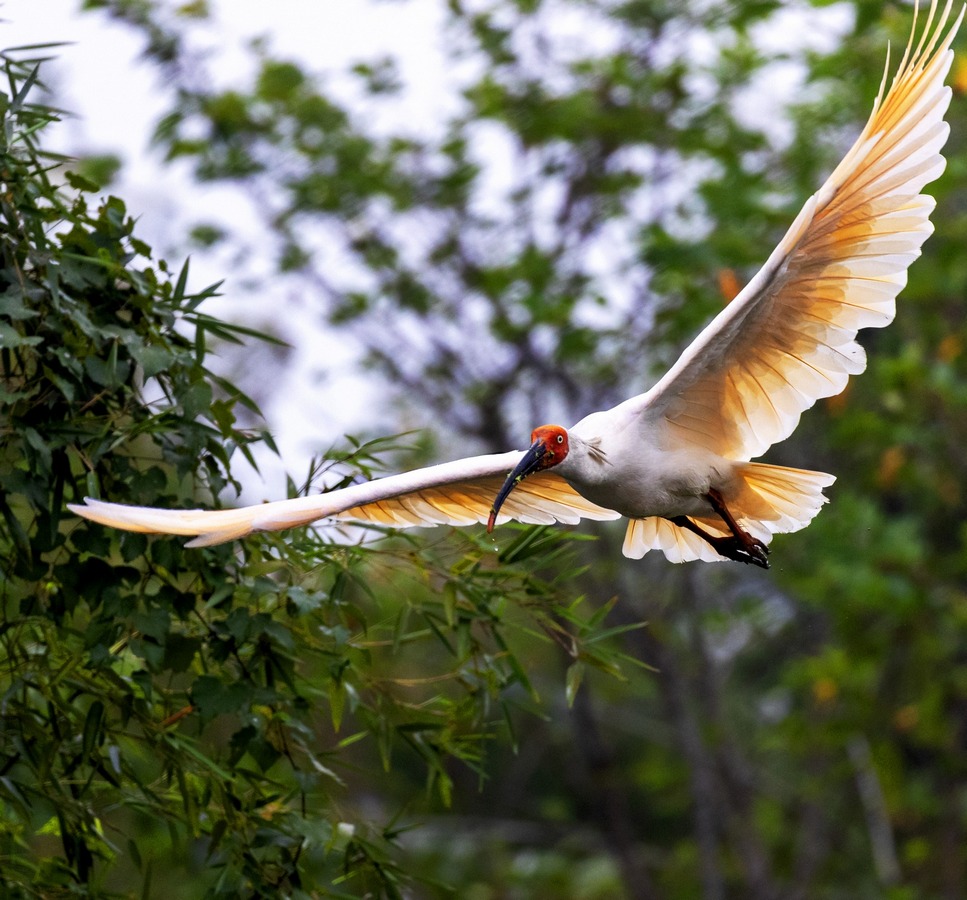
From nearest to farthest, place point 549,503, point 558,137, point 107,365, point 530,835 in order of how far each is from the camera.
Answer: point 107,365, point 549,503, point 558,137, point 530,835

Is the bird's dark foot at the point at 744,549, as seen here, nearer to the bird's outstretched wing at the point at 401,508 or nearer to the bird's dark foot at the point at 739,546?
the bird's dark foot at the point at 739,546

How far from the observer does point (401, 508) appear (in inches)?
156

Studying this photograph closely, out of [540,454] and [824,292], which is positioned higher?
[824,292]

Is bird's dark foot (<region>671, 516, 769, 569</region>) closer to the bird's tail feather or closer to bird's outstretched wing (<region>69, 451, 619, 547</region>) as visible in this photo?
the bird's tail feather

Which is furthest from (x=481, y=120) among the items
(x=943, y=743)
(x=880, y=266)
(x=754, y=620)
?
(x=880, y=266)

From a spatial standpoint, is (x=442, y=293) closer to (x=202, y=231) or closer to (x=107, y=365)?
(x=202, y=231)

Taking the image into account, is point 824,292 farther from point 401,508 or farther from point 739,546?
point 401,508

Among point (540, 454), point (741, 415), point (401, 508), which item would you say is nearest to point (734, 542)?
point (741, 415)

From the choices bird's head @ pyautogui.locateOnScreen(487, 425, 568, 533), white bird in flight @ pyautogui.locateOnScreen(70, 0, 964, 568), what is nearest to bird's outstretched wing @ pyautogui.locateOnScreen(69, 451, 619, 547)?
white bird in flight @ pyautogui.locateOnScreen(70, 0, 964, 568)

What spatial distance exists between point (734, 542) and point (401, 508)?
0.93 metres

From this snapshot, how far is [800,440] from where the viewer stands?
1052 cm

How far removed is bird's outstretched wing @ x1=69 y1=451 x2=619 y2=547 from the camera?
296cm

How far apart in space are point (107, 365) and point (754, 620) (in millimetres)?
7842

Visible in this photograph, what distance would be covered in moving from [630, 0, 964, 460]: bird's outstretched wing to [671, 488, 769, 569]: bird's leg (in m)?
0.14
